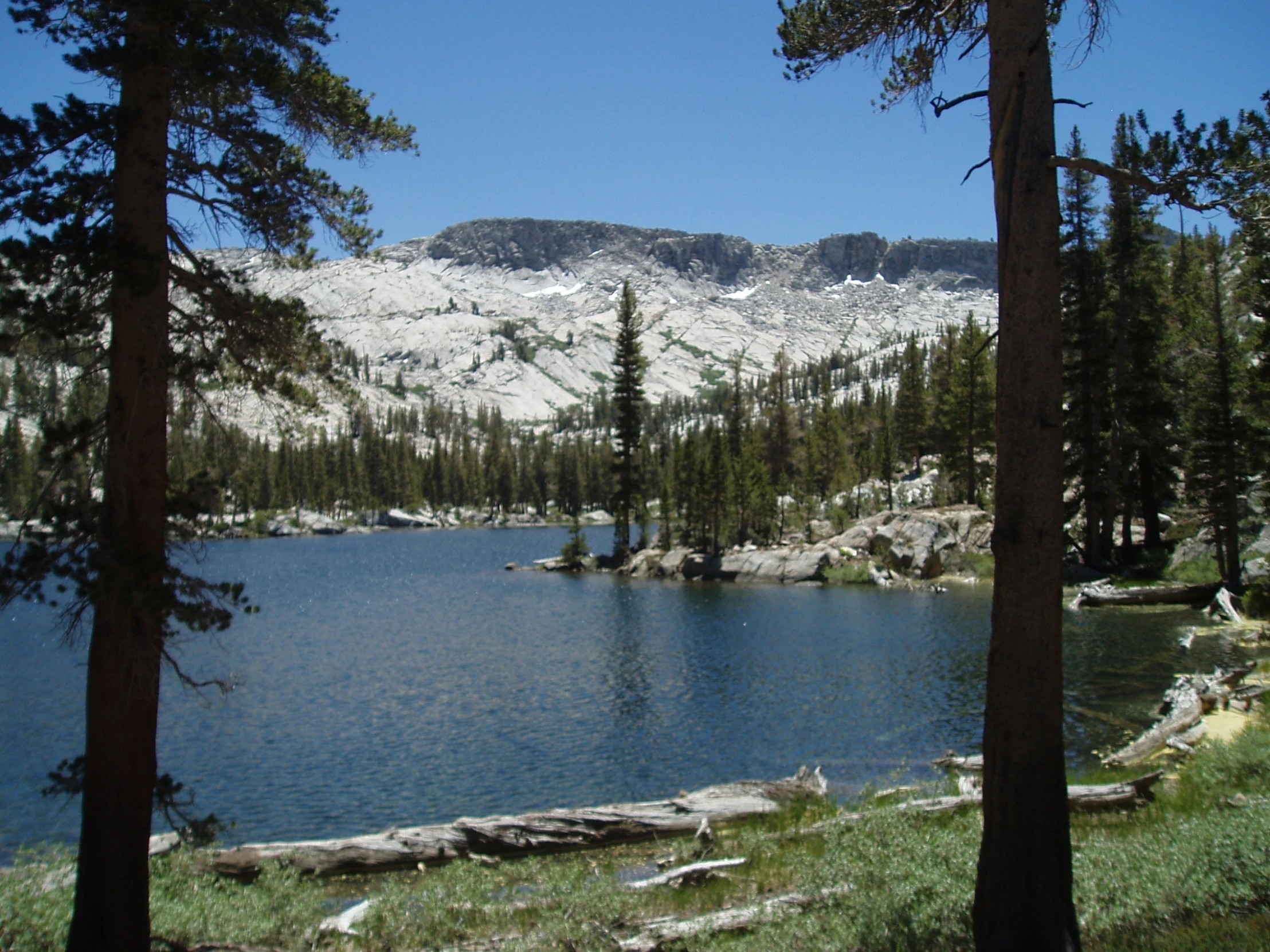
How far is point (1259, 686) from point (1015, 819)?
13887 millimetres

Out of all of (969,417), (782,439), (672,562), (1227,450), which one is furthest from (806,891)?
(782,439)

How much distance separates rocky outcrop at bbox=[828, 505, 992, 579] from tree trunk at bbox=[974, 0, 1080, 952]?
149ft

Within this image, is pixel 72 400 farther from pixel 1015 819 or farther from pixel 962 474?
pixel 962 474

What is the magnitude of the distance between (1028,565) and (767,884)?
5.24m

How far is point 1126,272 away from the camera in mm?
37062

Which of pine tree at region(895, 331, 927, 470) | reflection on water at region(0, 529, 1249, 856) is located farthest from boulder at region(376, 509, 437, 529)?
reflection on water at region(0, 529, 1249, 856)

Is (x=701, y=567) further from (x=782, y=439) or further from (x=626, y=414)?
(x=782, y=439)

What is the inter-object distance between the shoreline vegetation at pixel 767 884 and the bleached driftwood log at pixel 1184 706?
1594 mm

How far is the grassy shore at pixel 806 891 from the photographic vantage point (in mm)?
6184

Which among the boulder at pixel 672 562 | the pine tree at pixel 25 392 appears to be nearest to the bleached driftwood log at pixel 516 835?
the pine tree at pixel 25 392

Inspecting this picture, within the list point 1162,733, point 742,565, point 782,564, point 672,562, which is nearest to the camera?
point 1162,733

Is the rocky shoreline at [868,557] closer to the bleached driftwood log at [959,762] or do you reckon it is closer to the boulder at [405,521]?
the bleached driftwood log at [959,762]

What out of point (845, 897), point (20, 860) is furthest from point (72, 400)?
point (845, 897)

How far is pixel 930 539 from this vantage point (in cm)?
5003
